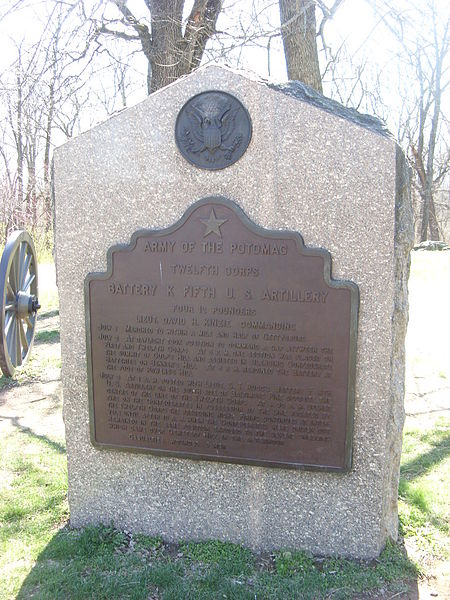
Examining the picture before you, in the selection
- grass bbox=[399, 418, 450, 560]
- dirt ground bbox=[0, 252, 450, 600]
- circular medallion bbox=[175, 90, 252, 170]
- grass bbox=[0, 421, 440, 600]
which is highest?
circular medallion bbox=[175, 90, 252, 170]

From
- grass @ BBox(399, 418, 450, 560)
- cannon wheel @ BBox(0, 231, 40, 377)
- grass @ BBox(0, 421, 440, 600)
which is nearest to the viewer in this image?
grass @ BBox(0, 421, 440, 600)

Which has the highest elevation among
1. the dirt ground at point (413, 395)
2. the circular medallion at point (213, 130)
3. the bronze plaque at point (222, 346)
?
the circular medallion at point (213, 130)

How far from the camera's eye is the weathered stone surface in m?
2.70

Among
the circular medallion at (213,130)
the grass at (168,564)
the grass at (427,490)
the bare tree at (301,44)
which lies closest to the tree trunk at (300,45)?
the bare tree at (301,44)

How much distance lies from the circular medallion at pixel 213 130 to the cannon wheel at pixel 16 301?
2.85 meters

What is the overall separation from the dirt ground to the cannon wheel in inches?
12.6

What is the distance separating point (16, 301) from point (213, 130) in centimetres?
379

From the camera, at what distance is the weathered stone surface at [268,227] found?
270cm

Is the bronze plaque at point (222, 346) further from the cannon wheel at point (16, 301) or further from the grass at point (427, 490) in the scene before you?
the cannon wheel at point (16, 301)

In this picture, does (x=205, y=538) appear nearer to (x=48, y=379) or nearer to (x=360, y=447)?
(x=360, y=447)

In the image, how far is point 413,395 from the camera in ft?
18.0

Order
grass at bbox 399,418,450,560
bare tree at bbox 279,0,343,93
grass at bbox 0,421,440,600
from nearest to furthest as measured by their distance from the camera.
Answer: grass at bbox 0,421,440,600 < grass at bbox 399,418,450,560 < bare tree at bbox 279,0,343,93

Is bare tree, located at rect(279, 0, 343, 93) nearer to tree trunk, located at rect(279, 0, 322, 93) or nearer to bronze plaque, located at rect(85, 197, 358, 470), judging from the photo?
tree trunk, located at rect(279, 0, 322, 93)

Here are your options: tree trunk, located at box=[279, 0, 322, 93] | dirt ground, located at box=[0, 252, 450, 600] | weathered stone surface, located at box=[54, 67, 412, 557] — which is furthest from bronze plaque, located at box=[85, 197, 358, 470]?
tree trunk, located at box=[279, 0, 322, 93]
